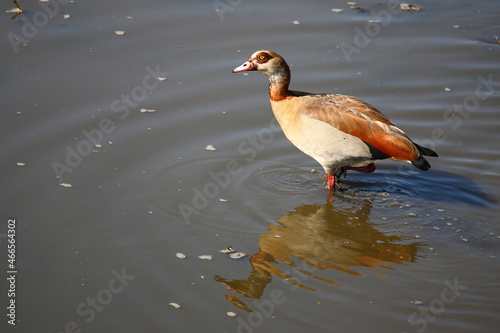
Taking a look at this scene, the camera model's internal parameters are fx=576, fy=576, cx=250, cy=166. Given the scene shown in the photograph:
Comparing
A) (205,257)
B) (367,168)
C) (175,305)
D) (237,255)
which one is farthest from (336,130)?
(175,305)

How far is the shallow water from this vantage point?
196 inches

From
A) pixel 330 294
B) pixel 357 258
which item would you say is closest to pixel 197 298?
pixel 330 294

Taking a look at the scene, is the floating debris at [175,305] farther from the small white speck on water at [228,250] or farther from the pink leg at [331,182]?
the pink leg at [331,182]

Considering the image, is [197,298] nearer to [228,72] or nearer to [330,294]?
[330,294]

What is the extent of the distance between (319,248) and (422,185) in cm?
184

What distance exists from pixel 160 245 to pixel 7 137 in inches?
106

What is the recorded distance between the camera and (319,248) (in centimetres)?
583

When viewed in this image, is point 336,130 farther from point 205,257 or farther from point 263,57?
point 205,257

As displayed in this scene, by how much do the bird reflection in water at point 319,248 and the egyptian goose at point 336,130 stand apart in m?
0.56

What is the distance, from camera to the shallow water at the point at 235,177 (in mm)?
4973

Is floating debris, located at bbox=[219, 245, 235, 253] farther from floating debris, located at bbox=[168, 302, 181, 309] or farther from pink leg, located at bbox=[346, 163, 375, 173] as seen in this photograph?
pink leg, located at bbox=[346, 163, 375, 173]

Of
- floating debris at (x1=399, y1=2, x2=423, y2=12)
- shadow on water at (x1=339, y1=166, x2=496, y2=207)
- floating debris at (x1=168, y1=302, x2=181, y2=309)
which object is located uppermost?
floating debris at (x1=399, y1=2, x2=423, y2=12)

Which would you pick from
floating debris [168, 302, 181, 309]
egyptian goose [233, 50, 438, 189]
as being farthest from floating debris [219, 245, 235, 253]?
egyptian goose [233, 50, 438, 189]

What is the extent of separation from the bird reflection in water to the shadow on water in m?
0.42
